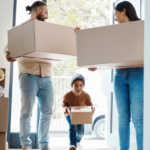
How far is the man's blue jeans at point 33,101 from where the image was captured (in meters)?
1.89

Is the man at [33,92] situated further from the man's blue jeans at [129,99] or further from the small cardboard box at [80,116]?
the man's blue jeans at [129,99]

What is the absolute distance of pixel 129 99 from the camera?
1733mm

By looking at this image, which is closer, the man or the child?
the man

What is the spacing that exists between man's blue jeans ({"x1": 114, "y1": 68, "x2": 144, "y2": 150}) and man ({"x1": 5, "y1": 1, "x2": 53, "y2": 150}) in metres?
0.60

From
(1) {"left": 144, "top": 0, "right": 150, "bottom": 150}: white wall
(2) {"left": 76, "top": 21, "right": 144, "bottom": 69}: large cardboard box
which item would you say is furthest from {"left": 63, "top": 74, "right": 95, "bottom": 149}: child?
(1) {"left": 144, "top": 0, "right": 150, "bottom": 150}: white wall

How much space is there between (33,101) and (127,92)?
0.77 meters

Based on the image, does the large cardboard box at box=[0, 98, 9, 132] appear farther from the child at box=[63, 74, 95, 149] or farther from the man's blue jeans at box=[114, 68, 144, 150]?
the man's blue jeans at box=[114, 68, 144, 150]

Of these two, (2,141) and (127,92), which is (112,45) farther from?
(2,141)

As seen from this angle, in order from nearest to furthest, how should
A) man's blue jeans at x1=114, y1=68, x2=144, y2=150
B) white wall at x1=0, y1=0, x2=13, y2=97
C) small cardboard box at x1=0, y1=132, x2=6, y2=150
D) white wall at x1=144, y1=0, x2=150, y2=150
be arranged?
white wall at x1=144, y1=0, x2=150, y2=150 < man's blue jeans at x1=114, y1=68, x2=144, y2=150 < small cardboard box at x1=0, y1=132, x2=6, y2=150 < white wall at x1=0, y1=0, x2=13, y2=97

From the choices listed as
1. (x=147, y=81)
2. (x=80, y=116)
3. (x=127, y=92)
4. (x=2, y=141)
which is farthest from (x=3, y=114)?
(x=147, y=81)

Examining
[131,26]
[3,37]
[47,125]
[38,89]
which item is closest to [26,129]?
[47,125]

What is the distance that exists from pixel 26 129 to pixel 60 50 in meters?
0.72

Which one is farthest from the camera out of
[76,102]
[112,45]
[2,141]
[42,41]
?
[76,102]

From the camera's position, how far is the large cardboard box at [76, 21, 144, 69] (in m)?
1.42
